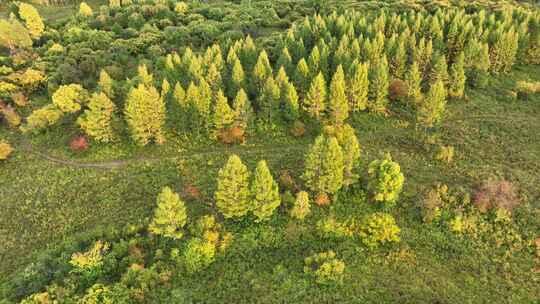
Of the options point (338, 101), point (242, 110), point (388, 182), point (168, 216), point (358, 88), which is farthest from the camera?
point (358, 88)

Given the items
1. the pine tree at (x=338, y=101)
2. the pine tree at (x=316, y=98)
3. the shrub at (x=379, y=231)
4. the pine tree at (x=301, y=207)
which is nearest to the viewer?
the shrub at (x=379, y=231)

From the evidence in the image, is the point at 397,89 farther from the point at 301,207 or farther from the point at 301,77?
the point at 301,207

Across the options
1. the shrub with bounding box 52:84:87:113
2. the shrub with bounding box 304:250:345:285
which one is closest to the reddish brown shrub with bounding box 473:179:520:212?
the shrub with bounding box 304:250:345:285

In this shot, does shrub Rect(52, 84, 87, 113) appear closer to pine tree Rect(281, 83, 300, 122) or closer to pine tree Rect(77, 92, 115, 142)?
pine tree Rect(77, 92, 115, 142)

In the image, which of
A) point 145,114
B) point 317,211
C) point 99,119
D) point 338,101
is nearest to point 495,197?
point 317,211

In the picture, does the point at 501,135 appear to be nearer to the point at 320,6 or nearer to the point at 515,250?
the point at 515,250

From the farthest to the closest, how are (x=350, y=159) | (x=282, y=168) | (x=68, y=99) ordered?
(x=68, y=99)
(x=282, y=168)
(x=350, y=159)

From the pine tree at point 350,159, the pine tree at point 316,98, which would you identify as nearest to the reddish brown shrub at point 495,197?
the pine tree at point 350,159

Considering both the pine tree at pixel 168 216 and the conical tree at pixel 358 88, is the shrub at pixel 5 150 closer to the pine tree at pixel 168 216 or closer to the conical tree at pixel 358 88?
the pine tree at pixel 168 216
